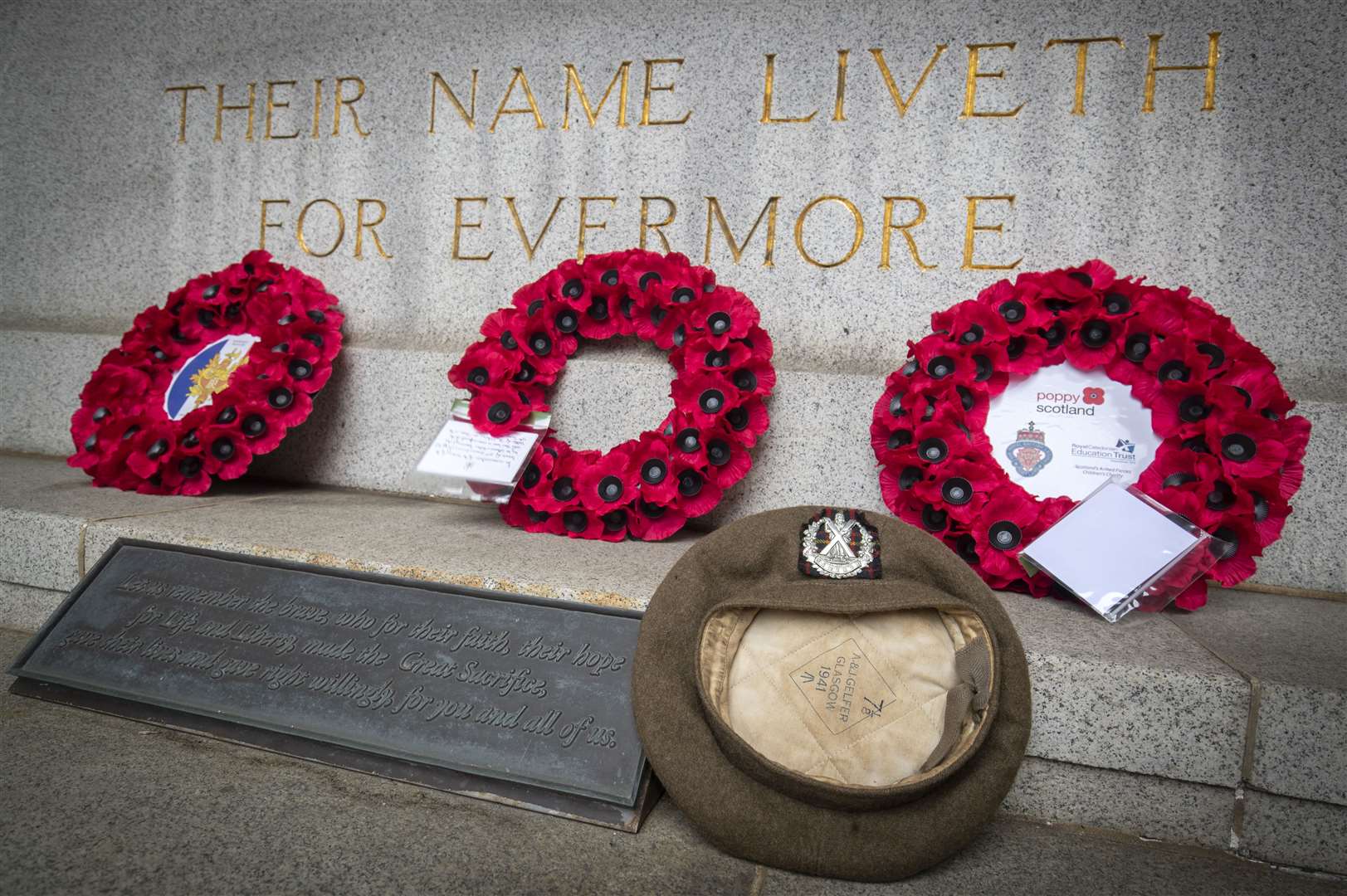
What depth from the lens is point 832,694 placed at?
1.22 m

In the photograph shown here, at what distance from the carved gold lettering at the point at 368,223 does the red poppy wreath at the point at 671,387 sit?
71 centimetres

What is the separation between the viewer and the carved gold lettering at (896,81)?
7.34 ft

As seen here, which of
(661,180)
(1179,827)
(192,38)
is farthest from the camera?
(192,38)

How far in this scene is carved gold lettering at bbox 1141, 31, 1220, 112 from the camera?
204cm

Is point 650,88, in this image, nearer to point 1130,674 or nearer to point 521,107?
point 521,107

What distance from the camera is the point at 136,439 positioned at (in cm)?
236

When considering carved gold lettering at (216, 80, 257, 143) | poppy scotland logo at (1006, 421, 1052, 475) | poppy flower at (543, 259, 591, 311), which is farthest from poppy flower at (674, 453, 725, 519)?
carved gold lettering at (216, 80, 257, 143)

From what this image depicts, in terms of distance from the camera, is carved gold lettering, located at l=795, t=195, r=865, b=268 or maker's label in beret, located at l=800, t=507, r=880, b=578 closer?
maker's label in beret, located at l=800, t=507, r=880, b=578

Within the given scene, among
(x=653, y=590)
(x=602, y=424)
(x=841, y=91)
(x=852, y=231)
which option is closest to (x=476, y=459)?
(x=602, y=424)

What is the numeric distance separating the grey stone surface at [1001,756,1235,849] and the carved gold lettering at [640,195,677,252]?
5.65ft

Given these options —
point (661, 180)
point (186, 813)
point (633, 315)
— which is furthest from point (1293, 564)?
point (186, 813)

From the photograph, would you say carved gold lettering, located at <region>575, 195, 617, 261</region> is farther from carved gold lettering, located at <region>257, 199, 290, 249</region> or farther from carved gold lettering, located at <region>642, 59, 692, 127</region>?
carved gold lettering, located at <region>257, 199, 290, 249</region>

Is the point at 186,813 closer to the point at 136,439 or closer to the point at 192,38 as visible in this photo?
the point at 136,439

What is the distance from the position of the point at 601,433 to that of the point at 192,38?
2179 mm
